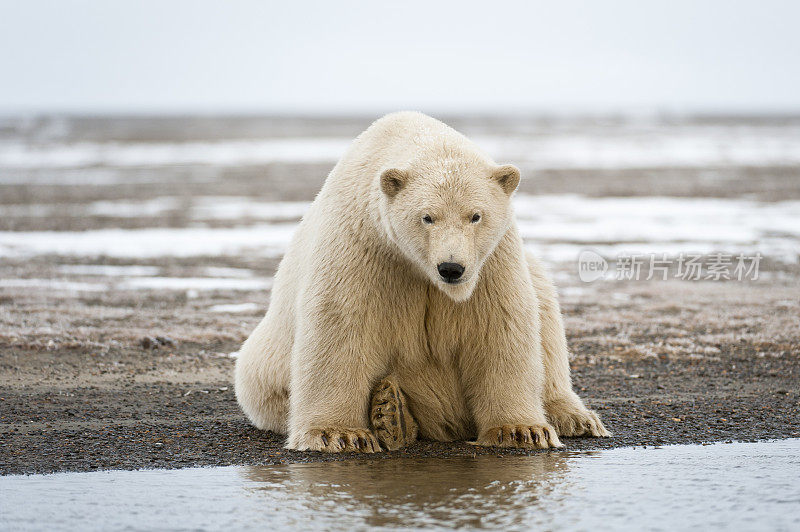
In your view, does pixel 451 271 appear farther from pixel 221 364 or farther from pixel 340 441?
pixel 221 364

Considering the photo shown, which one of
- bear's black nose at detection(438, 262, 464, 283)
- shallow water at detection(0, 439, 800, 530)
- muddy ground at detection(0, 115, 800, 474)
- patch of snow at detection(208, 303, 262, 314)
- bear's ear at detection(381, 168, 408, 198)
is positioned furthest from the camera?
patch of snow at detection(208, 303, 262, 314)

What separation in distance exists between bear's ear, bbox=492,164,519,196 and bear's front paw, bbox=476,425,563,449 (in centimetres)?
142

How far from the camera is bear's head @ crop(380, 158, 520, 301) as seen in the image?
18.7 feet

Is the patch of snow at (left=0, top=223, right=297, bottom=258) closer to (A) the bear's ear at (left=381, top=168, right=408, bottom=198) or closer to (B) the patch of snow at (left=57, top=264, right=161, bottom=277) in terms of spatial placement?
(B) the patch of snow at (left=57, top=264, right=161, bottom=277)

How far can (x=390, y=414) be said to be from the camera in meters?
6.30

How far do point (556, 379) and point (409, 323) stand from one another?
128 centimetres

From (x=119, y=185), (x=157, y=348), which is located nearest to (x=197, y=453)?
(x=157, y=348)

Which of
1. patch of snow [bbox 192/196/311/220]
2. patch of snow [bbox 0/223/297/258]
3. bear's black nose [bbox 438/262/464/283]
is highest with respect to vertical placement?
patch of snow [bbox 192/196/311/220]

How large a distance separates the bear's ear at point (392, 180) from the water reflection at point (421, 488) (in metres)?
1.57

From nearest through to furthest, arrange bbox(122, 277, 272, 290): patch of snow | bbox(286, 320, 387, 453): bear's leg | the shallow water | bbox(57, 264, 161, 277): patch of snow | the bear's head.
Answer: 1. the shallow water
2. the bear's head
3. bbox(286, 320, 387, 453): bear's leg
4. bbox(122, 277, 272, 290): patch of snow
5. bbox(57, 264, 161, 277): patch of snow

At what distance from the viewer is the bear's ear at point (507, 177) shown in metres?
6.03

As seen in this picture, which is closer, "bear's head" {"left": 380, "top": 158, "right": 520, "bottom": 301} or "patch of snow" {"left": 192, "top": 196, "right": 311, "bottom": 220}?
"bear's head" {"left": 380, "top": 158, "right": 520, "bottom": 301}

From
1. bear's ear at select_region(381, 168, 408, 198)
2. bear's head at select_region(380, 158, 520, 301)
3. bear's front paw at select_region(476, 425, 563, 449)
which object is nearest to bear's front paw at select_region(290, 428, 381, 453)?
bear's front paw at select_region(476, 425, 563, 449)

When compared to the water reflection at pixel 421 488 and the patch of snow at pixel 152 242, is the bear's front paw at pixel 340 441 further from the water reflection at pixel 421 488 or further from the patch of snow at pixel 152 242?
the patch of snow at pixel 152 242
